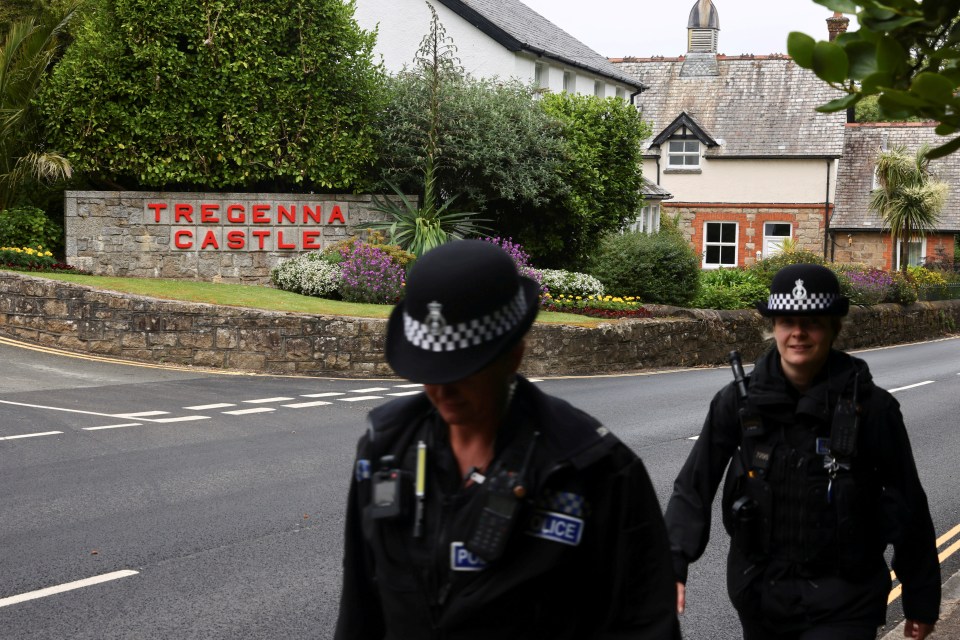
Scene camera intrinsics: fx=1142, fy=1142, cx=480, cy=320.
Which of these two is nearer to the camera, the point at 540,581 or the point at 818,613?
the point at 540,581

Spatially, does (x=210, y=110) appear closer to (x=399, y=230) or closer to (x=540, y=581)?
(x=399, y=230)

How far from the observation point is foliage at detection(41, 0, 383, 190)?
21.8 meters

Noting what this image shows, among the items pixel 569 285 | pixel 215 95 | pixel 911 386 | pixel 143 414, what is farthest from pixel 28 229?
pixel 911 386

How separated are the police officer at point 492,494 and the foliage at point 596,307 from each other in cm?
2066

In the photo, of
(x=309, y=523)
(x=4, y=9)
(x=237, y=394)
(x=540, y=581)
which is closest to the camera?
(x=540, y=581)

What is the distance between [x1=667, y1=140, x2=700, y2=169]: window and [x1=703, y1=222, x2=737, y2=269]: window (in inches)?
107

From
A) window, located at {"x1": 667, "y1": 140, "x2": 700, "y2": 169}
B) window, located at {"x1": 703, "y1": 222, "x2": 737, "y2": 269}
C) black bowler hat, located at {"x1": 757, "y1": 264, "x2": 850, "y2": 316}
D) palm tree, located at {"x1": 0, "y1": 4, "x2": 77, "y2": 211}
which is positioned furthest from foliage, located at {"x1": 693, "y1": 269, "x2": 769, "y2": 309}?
black bowler hat, located at {"x1": 757, "y1": 264, "x2": 850, "y2": 316}

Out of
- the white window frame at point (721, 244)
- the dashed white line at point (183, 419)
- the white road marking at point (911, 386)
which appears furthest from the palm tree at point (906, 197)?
the dashed white line at point (183, 419)

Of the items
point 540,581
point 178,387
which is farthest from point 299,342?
point 540,581

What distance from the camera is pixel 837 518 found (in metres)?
3.68

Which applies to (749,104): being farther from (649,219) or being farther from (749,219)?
(649,219)

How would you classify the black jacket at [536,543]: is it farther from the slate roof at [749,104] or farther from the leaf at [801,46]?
the slate roof at [749,104]

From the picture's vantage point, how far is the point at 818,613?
143 inches

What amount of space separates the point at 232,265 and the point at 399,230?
135 inches
